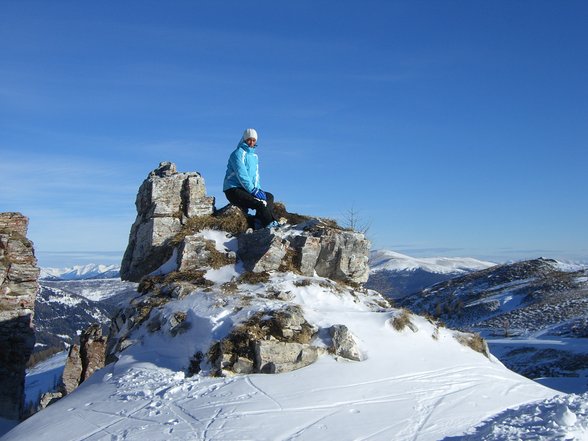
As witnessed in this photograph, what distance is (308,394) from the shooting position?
9805 mm

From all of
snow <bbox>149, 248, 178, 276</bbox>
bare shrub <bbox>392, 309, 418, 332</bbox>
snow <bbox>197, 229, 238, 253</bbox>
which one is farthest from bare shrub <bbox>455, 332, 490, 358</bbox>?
snow <bbox>149, 248, 178, 276</bbox>

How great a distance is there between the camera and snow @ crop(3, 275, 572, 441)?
8562 mm

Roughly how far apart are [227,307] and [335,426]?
15.0ft

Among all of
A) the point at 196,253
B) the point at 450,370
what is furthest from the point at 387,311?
the point at 196,253

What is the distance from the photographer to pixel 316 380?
34.1 ft

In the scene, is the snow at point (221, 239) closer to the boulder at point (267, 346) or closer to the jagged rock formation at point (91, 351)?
the boulder at point (267, 346)

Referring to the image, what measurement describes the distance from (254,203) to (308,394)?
781 centimetres

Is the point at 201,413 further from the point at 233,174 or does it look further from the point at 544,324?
the point at 544,324

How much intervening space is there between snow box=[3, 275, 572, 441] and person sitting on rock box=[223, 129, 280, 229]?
142 inches

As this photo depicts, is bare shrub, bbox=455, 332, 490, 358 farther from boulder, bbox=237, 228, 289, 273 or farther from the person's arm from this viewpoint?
the person's arm

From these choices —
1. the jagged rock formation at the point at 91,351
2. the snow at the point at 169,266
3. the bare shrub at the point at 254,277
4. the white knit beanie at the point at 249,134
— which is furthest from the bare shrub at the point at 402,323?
the jagged rock formation at the point at 91,351

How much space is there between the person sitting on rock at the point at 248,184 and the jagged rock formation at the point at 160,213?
1.14 m

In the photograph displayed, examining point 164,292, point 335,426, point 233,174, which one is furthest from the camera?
point 233,174

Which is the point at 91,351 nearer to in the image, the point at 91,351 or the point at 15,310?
the point at 91,351
